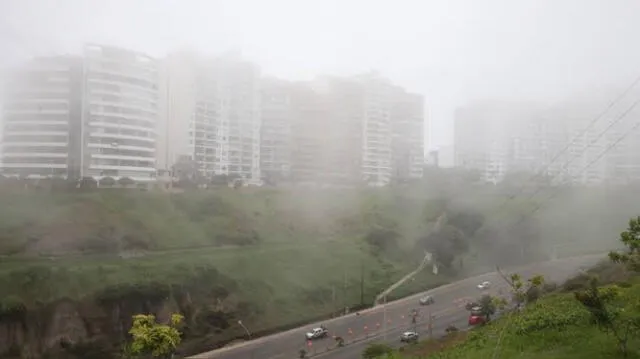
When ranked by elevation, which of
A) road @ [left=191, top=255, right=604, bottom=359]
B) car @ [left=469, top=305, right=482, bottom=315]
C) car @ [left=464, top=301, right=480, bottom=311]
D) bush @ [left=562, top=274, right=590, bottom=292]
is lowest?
road @ [left=191, top=255, right=604, bottom=359]

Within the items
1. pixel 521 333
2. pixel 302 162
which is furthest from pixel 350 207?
pixel 521 333

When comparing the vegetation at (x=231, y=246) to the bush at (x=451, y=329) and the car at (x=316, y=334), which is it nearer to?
the car at (x=316, y=334)

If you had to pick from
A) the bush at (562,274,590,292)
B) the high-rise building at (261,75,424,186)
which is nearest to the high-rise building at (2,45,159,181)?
the high-rise building at (261,75,424,186)

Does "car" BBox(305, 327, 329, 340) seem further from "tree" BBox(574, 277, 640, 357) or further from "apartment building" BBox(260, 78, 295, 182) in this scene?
"apartment building" BBox(260, 78, 295, 182)

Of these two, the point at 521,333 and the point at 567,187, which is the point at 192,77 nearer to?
the point at 521,333

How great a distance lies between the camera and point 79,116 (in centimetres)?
1884

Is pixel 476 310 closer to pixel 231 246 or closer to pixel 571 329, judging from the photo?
pixel 571 329

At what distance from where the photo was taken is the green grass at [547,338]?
7633 mm

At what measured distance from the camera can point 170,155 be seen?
2173 centimetres

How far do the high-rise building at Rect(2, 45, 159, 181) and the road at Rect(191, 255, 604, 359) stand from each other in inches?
336

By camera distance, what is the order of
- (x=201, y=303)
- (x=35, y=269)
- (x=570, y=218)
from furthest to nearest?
1. (x=570, y=218)
2. (x=201, y=303)
3. (x=35, y=269)

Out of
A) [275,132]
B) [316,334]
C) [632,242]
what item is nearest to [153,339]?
[632,242]

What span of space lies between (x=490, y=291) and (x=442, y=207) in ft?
23.6

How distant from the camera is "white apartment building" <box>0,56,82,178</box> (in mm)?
18312
